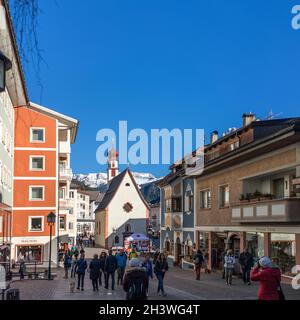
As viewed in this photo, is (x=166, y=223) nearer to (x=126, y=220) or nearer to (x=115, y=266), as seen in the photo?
(x=115, y=266)

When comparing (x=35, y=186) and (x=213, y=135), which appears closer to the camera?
(x=35, y=186)

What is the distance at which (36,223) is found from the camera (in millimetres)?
49875

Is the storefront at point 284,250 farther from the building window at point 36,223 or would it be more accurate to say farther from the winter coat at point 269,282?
the building window at point 36,223

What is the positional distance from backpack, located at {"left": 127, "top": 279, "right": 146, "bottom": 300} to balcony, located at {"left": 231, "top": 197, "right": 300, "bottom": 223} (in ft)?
47.5

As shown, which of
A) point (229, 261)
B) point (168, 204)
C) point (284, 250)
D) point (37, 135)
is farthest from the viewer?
point (168, 204)

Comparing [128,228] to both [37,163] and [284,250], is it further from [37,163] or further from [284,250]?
[284,250]

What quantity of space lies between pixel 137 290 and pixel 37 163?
40.7 m

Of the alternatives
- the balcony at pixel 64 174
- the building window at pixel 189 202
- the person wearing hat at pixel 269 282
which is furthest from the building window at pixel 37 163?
the person wearing hat at pixel 269 282

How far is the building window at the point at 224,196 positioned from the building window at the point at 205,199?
273 centimetres

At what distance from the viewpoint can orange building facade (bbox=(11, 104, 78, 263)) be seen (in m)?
49.2

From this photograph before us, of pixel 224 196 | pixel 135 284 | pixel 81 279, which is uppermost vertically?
pixel 224 196

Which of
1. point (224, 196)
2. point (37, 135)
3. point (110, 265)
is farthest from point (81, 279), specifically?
point (37, 135)

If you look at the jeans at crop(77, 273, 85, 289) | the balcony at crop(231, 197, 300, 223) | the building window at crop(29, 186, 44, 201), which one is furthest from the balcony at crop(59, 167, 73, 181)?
the jeans at crop(77, 273, 85, 289)

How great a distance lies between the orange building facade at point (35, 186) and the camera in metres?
49.2
